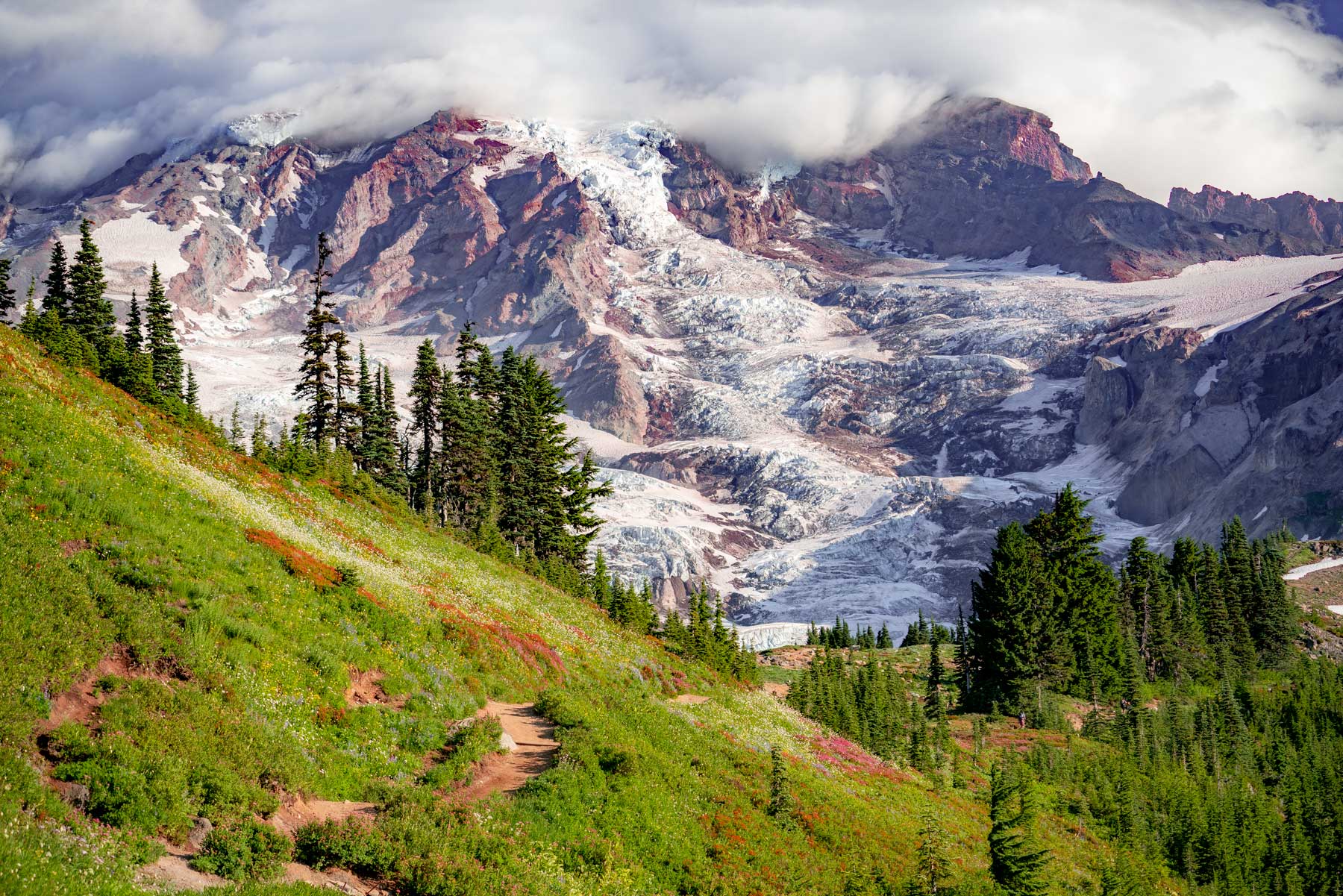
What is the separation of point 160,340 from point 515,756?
72177 mm

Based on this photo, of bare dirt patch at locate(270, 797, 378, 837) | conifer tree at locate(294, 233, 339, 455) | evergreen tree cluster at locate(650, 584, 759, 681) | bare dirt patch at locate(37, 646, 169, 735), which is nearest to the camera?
bare dirt patch at locate(37, 646, 169, 735)

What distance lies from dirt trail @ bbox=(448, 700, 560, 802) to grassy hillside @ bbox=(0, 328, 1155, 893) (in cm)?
38

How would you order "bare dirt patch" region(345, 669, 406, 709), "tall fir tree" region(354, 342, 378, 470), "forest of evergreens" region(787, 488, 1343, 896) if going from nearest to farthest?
"bare dirt patch" region(345, 669, 406, 709) < "forest of evergreens" region(787, 488, 1343, 896) < "tall fir tree" region(354, 342, 378, 470)

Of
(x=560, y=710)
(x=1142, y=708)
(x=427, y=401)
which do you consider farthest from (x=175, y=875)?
(x=1142, y=708)

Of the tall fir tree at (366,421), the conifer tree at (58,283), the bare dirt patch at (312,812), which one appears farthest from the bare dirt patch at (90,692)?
the tall fir tree at (366,421)

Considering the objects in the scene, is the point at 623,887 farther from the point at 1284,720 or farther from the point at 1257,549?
the point at 1257,549

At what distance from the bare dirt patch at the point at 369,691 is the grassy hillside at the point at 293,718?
0.06 m

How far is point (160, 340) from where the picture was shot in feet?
256

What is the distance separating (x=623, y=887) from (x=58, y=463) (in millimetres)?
13153

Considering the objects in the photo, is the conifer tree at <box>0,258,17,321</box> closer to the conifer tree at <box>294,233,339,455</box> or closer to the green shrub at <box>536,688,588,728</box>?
the conifer tree at <box>294,233,339,455</box>

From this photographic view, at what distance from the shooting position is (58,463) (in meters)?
18.3

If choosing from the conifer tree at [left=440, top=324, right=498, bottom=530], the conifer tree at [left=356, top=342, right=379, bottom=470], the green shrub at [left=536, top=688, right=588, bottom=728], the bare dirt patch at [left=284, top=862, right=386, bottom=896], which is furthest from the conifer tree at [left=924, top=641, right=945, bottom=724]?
the bare dirt patch at [left=284, top=862, right=386, bottom=896]

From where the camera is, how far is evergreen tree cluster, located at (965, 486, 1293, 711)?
73625mm

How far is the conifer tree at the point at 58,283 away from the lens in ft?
209
